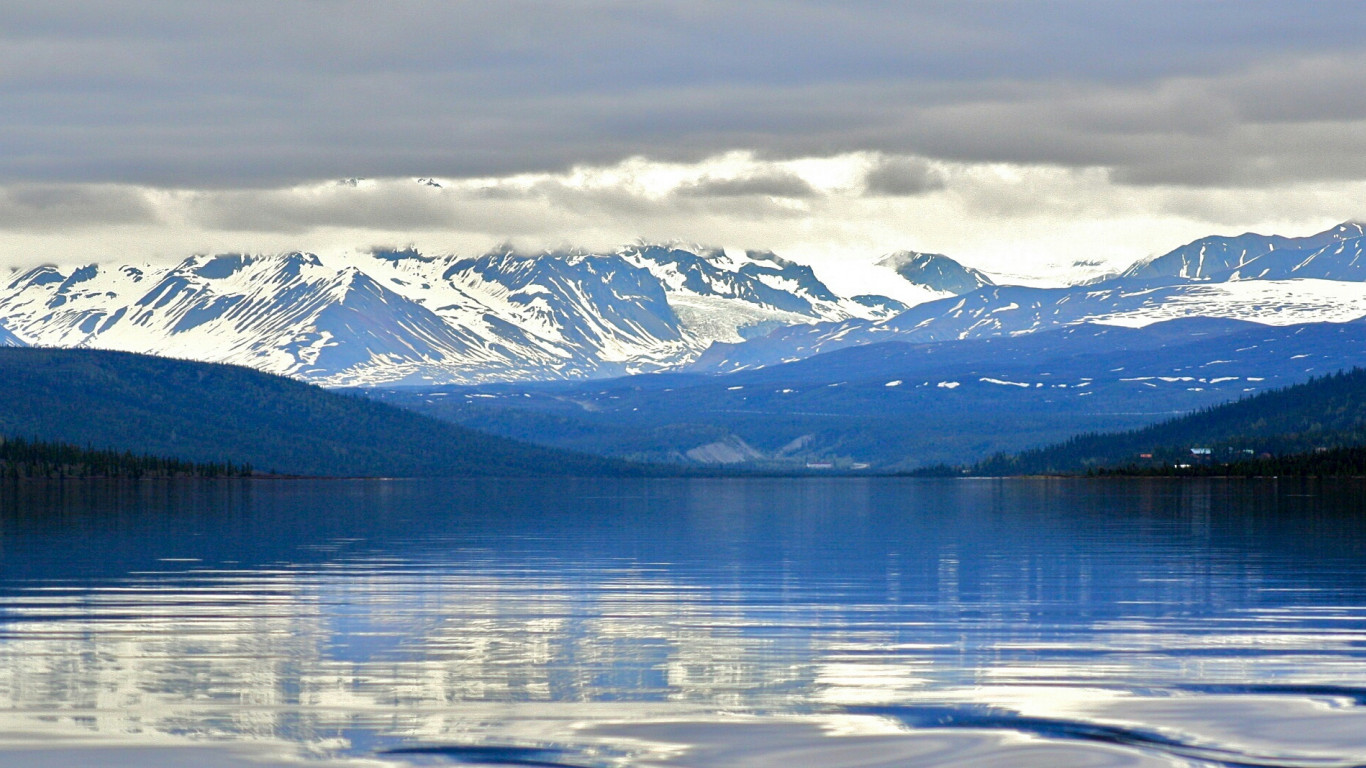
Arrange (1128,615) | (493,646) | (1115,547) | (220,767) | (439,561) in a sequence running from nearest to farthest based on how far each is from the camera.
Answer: (220,767), (493,646), (1128,615), (439,561), (1115,547)

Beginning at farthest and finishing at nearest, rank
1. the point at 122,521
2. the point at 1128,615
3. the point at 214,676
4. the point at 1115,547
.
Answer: the point at 122,521, the point at 1115,547, the point at 1128,615, the point at 214,676

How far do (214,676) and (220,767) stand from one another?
1228 centimetres

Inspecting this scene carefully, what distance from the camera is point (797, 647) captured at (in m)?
57.2

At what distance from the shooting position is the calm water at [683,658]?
4084cm

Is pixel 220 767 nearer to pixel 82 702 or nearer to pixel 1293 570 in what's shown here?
pixel 82 702

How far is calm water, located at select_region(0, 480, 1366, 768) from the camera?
4084cm

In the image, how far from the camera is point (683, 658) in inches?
2137

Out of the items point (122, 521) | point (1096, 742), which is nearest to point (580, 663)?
point (1096, 742)

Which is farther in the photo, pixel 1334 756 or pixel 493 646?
pixel 493 646

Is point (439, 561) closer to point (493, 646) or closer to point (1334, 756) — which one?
point (493, 646)

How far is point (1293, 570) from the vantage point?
296ft

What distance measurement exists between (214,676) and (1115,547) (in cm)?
7576

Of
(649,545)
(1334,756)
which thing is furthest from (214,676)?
(649,545)

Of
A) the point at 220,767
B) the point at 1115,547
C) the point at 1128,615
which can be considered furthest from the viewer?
the point at 1115,547
